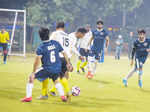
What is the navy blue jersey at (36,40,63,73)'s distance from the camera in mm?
7535

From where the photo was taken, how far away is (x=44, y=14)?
35.1 m

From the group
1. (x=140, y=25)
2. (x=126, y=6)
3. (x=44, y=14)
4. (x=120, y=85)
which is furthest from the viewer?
(x=140, y=25)

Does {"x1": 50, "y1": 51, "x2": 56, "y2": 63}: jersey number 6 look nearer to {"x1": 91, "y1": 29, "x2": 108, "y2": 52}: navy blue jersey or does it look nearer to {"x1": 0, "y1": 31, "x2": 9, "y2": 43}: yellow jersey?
{"x1": 91, "y1": 29, "x2": 108, "y2": 52}: navy blue jersey

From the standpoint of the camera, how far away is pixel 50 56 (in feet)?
25.0

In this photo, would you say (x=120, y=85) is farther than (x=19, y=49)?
No

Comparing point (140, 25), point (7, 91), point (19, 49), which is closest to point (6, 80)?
point (7, 91)

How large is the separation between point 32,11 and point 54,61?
27002 mm

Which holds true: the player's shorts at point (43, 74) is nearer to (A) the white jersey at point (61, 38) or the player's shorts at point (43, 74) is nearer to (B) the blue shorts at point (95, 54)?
(A) the white jersey at point (61, 38)

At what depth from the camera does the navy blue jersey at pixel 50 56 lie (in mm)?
7535

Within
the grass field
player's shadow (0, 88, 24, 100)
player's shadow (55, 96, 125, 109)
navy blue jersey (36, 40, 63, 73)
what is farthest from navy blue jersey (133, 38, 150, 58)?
player's shadow (0, 88, 24, 100)

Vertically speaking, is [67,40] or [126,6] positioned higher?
[126,6]

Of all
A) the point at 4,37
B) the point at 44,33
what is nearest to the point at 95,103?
the point at 44,33

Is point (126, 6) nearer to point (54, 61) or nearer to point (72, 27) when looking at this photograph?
point (72, 27)

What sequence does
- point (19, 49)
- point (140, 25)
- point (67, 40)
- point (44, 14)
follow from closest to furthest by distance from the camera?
point (67, 40), point (19, 49), point (44, 14), point (140, 25)
